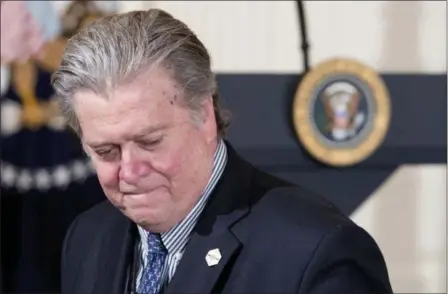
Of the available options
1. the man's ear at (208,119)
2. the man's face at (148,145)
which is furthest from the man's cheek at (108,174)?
the man's ear at (208,119)

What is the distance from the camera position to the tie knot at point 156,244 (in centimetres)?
107

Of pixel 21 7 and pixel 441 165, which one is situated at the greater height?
pixel 21 7

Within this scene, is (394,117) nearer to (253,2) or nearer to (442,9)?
(442,9)

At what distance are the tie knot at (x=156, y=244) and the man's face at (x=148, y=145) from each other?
8 cm

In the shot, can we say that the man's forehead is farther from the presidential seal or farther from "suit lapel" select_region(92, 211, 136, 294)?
the presidential seal

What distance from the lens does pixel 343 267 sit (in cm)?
92

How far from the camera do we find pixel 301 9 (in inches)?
67.6

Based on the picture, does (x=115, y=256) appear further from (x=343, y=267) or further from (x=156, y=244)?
(x=343, y=267)

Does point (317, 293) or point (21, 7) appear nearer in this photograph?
point (317, 293)

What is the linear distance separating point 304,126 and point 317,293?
84 cm

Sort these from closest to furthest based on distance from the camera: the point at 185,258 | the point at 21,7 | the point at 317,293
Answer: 1. the point at 317,293
2. the point at 185,258
3. the point at 21,7


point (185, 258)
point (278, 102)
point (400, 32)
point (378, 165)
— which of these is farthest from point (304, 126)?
point (185, 258)

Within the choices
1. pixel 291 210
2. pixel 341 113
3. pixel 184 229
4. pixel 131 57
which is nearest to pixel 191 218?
pixel 184 229

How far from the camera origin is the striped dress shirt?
1037mm
